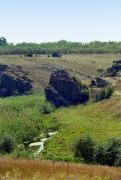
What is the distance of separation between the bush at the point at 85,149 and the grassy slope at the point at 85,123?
107 inches

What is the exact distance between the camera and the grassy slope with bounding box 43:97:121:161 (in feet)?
389

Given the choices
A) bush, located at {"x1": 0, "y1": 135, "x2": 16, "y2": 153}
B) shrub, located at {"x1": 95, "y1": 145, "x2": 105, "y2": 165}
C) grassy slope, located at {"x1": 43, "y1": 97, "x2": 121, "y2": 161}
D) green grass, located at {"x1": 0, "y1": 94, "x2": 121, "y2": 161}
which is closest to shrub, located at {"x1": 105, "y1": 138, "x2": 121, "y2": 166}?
shrub, located at {"x1": 95, "y1": 145, "x2": 105, "y2": 165}

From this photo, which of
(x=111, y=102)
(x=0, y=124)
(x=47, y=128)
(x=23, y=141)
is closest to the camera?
(x=23, y=141)

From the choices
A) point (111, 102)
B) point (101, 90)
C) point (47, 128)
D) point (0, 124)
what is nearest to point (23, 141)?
point (0, 124)

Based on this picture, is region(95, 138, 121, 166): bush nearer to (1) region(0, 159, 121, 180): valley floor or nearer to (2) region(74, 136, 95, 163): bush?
(2) region(74, 136, 95, 163): bush

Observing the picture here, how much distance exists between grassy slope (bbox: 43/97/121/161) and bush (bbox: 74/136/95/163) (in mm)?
2714

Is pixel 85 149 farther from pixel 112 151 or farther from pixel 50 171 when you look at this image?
pixel 50 171

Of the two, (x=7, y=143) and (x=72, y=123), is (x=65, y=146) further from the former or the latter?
(x=72, y=123)

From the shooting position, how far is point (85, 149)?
8750cm

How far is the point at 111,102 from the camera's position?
591ft

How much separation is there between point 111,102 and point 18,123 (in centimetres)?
4585

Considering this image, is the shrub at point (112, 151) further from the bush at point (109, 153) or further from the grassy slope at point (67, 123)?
the grassy slope at point (67, 123)

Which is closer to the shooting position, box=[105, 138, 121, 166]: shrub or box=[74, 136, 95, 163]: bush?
box=[105, 138, 121, 166]: shrub

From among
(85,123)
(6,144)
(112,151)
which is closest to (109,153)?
(112,151)
